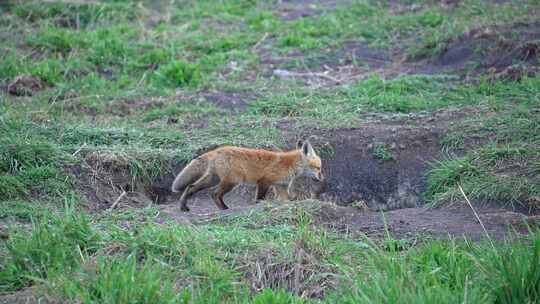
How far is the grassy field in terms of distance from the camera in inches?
209

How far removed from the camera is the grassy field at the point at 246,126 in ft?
17.4

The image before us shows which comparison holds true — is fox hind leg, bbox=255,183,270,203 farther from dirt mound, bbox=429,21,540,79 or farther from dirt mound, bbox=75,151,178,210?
dirt mound, bbox=429,21,540,79

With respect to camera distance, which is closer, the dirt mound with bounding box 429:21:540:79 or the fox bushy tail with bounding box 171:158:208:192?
the fox bushy tail with bounding box 171:158:208:192

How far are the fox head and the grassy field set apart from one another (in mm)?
506

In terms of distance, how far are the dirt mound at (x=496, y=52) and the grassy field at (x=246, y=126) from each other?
3cm

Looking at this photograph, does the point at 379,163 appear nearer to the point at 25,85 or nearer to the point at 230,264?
the point at 230,264

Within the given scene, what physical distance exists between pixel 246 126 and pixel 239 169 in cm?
158

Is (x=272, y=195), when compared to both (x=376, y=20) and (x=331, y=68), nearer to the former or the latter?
(x=331, y=68)

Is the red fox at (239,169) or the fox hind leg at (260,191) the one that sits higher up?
the red fox at (239,169)

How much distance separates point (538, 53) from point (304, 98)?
10.6 ft

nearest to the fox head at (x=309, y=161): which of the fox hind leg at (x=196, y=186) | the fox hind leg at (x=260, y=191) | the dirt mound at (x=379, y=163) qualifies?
the dirt mound at (x=379, y=163)

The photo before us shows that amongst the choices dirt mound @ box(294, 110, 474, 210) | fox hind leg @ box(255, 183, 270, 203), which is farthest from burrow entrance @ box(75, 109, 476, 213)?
fox hind leg @ box(255, 183, 270, 203)

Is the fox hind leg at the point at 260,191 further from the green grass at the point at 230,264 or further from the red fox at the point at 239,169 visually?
the green grass at the point at 230,264

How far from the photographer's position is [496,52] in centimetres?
1091
